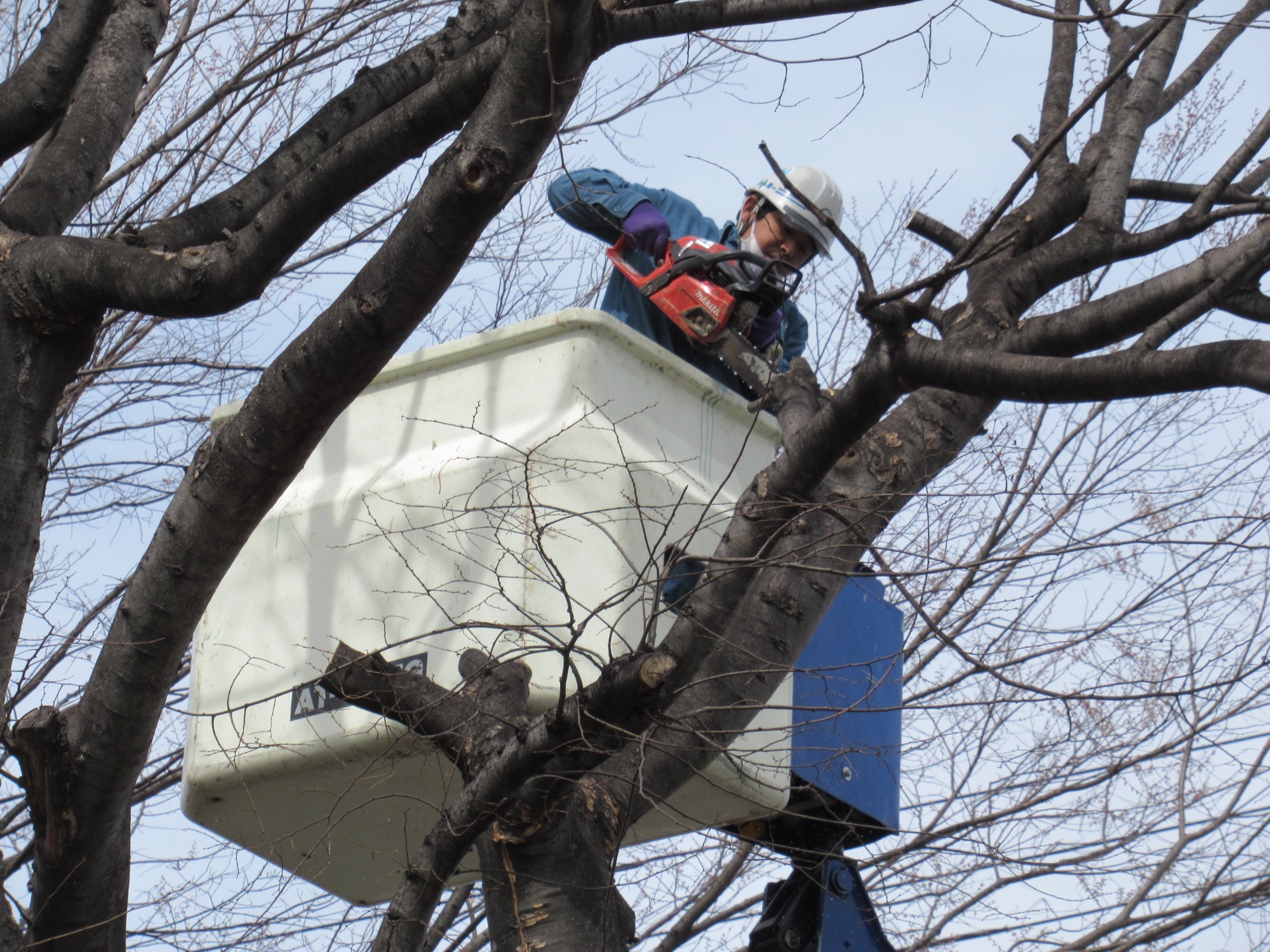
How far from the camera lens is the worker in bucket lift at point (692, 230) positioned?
3.55 m

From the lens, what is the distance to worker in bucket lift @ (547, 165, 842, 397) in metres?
3.55

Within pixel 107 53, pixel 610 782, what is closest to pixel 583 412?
pixel 610 782

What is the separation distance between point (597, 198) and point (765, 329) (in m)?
0.55

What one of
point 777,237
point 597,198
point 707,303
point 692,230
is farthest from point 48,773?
point 777,237

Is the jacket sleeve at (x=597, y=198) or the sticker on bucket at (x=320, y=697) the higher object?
the jacket sleeve at (x=597, y=198)

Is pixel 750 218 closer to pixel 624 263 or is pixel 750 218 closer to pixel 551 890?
pixel 624 263

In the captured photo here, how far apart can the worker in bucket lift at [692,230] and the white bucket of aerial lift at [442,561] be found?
531 mm

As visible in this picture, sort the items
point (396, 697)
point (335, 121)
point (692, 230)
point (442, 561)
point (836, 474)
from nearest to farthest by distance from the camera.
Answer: point (396, 697), point (442, 561), point (836, 474), point (335, 121), point (692, 230)

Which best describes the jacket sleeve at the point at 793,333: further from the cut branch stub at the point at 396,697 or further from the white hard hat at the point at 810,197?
the cut branch stub at the point at 396,697

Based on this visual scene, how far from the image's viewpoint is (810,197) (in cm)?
386

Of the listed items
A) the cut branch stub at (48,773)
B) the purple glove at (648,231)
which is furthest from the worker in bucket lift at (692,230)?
the cut branch stub at (48,773)

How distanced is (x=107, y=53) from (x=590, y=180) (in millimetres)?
1197

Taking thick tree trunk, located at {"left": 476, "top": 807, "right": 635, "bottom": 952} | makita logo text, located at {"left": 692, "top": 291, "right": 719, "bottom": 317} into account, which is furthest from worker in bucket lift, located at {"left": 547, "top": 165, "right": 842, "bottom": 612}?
thick tree trunk, located at {"left": 476, "top": 807, "right": 635, "bottom": 952}

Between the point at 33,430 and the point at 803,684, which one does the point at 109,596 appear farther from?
the point at 803,684
